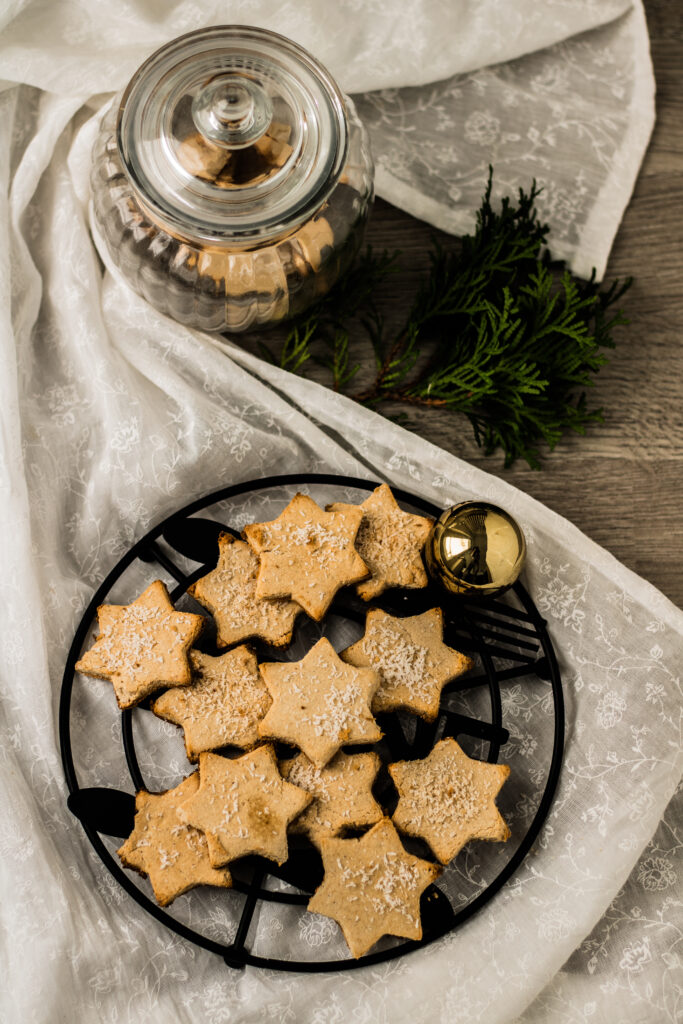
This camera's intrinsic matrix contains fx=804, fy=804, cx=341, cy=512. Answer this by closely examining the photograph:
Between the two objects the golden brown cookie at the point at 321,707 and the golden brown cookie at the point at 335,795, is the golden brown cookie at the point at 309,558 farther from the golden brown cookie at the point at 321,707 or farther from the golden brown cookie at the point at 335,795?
the golden brown cookie at the point at 335,795

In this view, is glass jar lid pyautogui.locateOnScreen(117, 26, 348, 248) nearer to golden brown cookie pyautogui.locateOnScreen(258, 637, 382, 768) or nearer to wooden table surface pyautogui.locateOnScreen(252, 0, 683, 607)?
wooden table surface pyautogui.locateOnScreen(252, 0, 683, 607)

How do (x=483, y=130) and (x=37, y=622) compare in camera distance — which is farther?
(x=483, y=130)

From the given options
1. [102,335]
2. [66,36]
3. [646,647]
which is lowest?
[646,647]

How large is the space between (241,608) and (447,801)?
0.33 meters

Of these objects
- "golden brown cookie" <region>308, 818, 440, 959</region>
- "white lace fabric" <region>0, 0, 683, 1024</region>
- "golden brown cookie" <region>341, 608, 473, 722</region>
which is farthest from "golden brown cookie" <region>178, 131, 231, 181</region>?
"golden brown cookie" <region>308, 818, 440, 959</region>

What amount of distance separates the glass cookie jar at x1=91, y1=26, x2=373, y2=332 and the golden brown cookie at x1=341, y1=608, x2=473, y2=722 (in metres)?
0.44

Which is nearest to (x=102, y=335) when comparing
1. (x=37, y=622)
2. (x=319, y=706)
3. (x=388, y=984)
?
(x=37, y=622)

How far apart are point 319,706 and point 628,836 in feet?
1.40

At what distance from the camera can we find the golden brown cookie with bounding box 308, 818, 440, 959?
90 centimetres

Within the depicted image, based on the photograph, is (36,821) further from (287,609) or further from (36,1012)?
(287,609)

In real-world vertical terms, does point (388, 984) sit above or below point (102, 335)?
below

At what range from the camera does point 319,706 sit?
916mm

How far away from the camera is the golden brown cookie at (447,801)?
927 mm

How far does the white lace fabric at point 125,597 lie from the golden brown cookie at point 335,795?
144 millimetres
